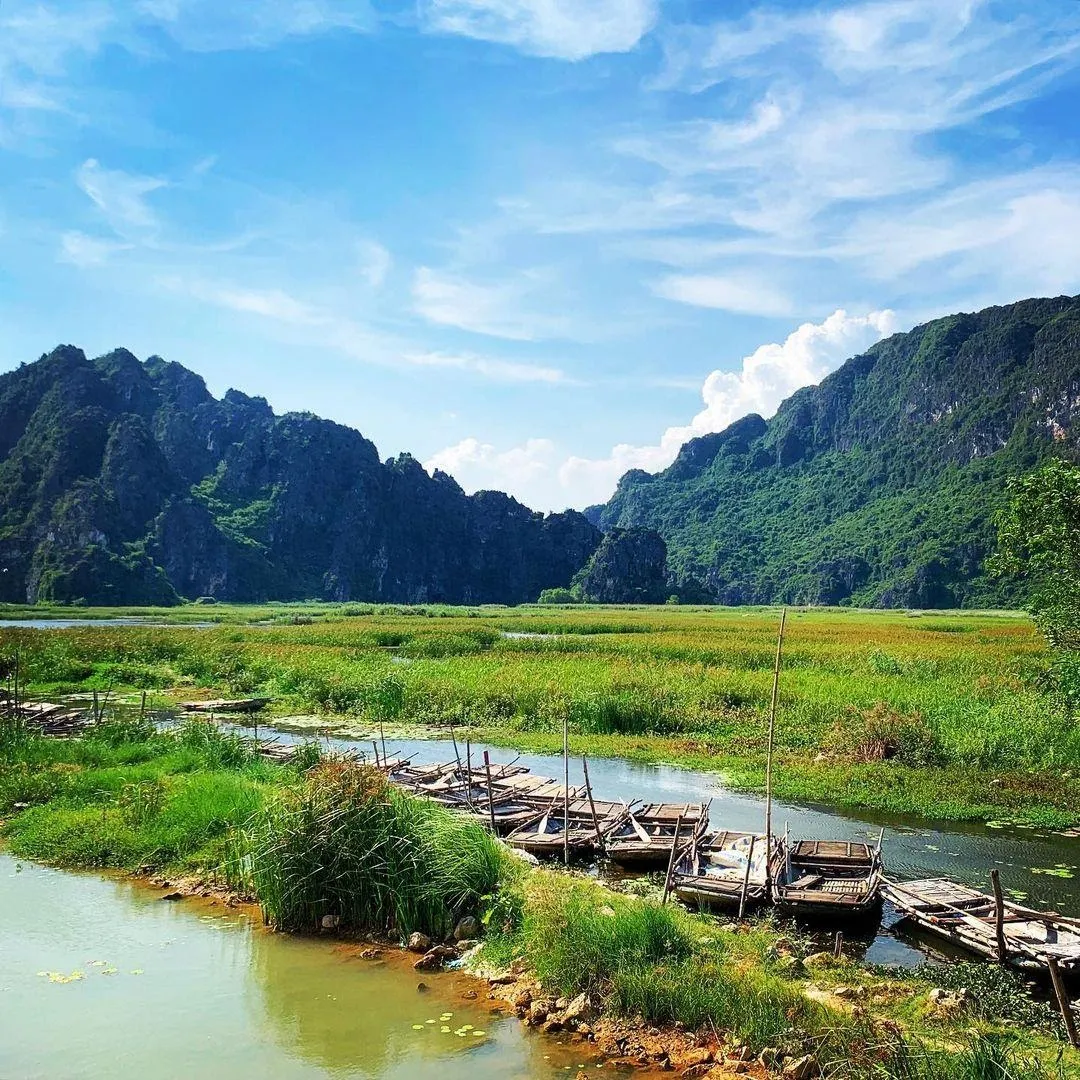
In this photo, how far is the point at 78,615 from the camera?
8131 centimetres

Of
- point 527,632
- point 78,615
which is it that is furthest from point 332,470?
point 527,632

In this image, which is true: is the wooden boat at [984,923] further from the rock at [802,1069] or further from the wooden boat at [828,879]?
the rock at [802,1069]

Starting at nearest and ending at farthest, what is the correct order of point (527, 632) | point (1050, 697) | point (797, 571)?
point (1050, 697) < point (527, 632) < point (797, 571)

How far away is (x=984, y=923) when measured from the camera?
8.46 metres

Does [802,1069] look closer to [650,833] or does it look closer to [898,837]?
[650,833]

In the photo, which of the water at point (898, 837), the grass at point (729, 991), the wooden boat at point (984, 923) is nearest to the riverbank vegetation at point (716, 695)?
the water at point (898, 837)

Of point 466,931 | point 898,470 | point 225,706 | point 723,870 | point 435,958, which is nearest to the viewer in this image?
point 435,958

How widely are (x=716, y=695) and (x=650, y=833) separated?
1168 centimetres

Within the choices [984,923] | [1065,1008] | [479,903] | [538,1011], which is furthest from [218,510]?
[1065,1008]

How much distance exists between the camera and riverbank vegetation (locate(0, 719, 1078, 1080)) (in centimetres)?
628

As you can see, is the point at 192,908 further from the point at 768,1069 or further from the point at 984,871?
the point at 984,871

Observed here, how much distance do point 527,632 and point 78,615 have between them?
50.6 meters

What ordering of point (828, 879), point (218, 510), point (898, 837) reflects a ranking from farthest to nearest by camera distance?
1. point (218, 510)
2. point (898, 837)
3. point (828, 879)

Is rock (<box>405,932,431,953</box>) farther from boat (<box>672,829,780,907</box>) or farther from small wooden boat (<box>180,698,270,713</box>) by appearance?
small wooden boat (<box>180,698,270,713</box>)
